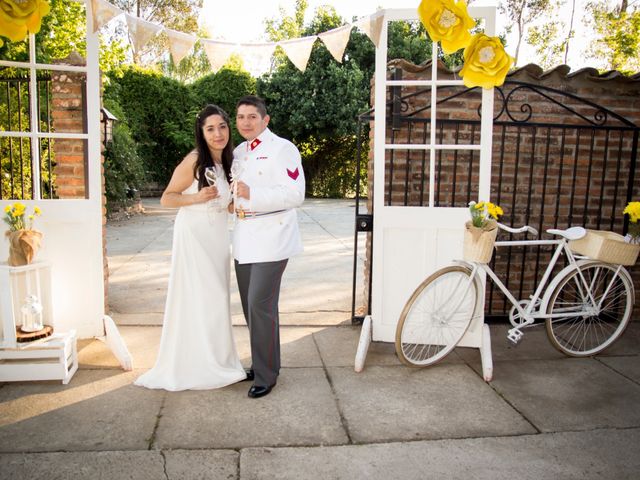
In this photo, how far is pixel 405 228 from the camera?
162 inches

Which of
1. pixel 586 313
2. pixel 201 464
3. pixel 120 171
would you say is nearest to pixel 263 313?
pixel 201 464

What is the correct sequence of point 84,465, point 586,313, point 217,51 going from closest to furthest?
point 84,465 < point 217,51 < point 586,313

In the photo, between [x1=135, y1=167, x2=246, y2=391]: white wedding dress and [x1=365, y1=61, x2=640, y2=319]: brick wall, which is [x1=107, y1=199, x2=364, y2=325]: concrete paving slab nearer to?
[x1=365, y1=61, x2=640, y2=319]: brick wall

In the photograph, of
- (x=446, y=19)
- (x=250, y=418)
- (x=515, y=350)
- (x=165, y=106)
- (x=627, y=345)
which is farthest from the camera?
(x=165, y=106)

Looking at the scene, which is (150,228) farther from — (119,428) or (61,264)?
(119,428)

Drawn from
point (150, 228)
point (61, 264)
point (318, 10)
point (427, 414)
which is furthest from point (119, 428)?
point (318, 10)

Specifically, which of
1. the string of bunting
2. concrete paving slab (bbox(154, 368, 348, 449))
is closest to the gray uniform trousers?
concrete paving slab (bbox(154, 368, 348, 449))

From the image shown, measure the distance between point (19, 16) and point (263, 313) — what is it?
2.30m

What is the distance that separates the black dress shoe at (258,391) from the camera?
3395mm

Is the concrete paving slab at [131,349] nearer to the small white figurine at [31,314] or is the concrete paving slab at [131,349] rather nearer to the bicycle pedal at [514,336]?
the small white figurine at [31,314]

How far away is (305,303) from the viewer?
571 centimetres

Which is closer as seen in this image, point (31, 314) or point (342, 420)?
point (342, 420)

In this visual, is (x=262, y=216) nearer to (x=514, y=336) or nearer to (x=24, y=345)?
(x=24, y=345)

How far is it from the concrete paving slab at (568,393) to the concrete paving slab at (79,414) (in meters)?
2.20
